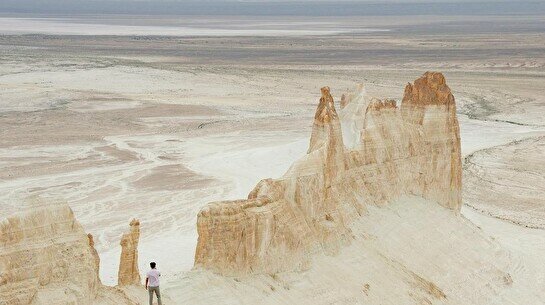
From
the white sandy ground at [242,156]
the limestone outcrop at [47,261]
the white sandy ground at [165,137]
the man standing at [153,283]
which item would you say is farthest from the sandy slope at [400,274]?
the white sandy ground at [242,156]

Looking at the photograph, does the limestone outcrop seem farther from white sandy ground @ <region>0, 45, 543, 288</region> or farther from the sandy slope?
the sandy slope

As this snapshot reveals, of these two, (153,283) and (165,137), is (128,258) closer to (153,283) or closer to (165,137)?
(153,283)

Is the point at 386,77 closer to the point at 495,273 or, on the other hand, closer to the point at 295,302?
the point at 495,273

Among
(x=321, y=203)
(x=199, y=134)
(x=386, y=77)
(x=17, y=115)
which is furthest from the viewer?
(x=386, y=77)

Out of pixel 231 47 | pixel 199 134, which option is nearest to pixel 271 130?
pixel 199 134

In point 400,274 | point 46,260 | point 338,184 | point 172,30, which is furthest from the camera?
point 172,30

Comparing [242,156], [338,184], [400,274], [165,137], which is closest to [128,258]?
[338,184]
